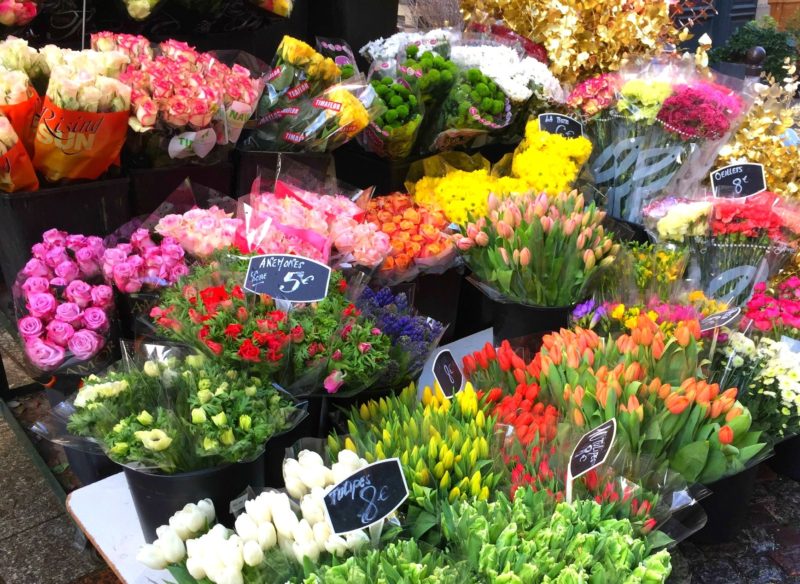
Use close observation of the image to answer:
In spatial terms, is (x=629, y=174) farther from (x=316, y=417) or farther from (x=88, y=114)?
(x=88, y=114)

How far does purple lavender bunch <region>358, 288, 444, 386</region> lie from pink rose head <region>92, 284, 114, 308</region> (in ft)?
2.29

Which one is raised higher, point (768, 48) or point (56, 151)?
point (56, 151)

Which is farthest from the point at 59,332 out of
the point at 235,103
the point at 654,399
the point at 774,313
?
the point at 774,313

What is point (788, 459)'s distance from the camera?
2480 millimetres

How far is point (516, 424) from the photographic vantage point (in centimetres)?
163

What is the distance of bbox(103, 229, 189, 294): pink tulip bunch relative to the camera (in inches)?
78.3

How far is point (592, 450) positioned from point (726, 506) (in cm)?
90

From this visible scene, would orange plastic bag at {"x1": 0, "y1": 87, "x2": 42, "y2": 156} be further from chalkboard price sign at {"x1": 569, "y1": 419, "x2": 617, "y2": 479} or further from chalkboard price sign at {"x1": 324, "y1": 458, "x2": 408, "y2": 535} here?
chalkboard price sign at {"x1": 569, "y1": 419, "x2": 617, "y2": 479}

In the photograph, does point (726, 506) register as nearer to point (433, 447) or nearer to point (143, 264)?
point (433, 447)

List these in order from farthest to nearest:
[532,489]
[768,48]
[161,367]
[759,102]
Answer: [768,48] → [759,102] → [161,367] → [532,489]

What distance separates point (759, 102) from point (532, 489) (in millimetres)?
2632

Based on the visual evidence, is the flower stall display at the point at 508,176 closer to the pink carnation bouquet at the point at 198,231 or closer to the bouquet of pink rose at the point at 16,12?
the pink carnation bouquet at the point at 198,231

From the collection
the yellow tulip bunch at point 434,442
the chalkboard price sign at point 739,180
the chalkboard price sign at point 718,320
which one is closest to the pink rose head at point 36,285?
the yellow tulip bunch at point 434,442

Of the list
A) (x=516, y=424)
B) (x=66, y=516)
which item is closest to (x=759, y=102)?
(x=516, y=424)
